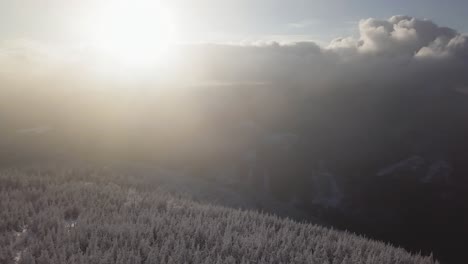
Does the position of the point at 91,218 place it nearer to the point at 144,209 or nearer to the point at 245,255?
the point at 144,209

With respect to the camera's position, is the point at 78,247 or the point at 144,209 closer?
the point at 78,247

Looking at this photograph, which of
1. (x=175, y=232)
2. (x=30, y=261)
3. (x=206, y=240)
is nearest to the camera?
(x=30, y=261)

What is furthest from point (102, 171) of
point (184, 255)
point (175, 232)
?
point (184, 255)

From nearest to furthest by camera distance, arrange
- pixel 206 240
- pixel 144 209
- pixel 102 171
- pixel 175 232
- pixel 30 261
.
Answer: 1. pixel 30 261
2. pixel 206 240
3. pixel 175 232
4. pixel 144 209
5. pixel 102 171

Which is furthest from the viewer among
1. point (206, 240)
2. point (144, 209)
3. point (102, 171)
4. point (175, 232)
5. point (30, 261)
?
point (102, 171)

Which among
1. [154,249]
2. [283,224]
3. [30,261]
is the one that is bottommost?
[30,261]

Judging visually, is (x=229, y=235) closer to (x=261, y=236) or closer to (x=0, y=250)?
(x=261, y=236)

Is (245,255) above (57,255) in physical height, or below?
above

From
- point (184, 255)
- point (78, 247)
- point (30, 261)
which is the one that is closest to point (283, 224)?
point (184, 255)

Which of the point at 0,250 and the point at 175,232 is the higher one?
the point at 175,232
